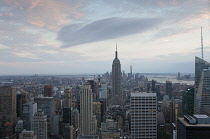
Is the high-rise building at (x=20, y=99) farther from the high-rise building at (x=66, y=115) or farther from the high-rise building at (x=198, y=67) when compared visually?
the high-rise building at (x=198, y=67)

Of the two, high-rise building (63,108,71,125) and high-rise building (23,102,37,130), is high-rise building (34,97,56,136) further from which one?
high-rise building (63,108,71,125)

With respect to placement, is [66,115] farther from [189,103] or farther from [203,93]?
[203,93]

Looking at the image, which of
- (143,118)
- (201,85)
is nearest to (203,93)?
(201,85)

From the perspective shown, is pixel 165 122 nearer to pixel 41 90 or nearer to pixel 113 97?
pixel 41 90

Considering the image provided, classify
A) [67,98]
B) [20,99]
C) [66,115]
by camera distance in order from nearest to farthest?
[20,99], [66,115], [67,98]

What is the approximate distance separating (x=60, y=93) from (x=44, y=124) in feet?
29.5

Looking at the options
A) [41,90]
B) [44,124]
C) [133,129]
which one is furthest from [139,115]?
[41,90]

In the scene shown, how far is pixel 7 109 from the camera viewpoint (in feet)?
55.9

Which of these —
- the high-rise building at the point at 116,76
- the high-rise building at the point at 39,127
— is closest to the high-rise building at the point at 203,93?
the high-rise building at the point at 39,127

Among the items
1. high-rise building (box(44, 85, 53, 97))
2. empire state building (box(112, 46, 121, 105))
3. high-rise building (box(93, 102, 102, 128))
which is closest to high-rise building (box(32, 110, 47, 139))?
high-rise building (box(93, 102, 102, 128))

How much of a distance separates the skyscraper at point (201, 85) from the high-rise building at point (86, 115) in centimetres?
739

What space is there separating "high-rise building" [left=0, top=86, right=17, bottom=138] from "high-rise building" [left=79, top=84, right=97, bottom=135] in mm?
4785

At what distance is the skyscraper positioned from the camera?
12.4m

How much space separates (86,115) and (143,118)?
7.90m
